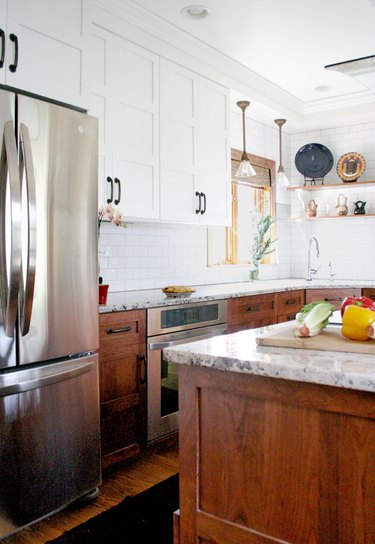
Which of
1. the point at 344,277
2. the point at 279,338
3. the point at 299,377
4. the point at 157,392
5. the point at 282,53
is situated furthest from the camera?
the point at 344,277

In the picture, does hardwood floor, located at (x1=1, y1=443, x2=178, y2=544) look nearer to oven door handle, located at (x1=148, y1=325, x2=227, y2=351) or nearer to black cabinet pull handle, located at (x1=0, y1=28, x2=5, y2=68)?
oven door handle, located at (x1=148, y1=325, x2=227, y2=351)

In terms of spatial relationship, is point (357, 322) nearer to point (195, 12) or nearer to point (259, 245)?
point (195, 12)

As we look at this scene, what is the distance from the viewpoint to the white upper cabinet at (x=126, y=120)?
2.98 m

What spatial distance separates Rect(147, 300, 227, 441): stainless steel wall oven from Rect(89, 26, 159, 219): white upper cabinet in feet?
2.18

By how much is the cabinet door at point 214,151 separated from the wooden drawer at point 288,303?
2.57 feet

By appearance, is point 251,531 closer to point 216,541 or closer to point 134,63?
point 216,541

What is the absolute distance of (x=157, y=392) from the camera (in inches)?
119

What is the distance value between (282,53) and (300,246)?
7.66 feet

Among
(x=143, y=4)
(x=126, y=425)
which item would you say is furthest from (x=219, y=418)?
(x=143, y=4)

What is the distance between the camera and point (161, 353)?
303cm

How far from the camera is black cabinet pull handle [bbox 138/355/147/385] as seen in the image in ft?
9.53

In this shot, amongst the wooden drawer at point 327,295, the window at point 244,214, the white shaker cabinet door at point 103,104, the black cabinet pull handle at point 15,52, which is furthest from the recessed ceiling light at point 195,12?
the wooden drawer at point 327,295

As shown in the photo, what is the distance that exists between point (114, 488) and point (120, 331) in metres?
0.80

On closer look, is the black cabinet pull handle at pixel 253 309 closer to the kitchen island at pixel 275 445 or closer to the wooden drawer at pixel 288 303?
the wooden drawer at pixel 288 303
